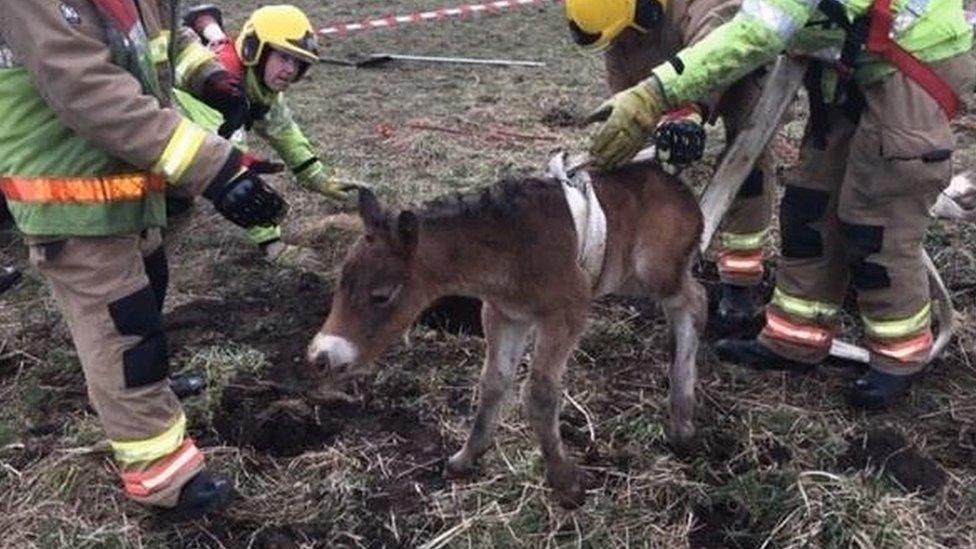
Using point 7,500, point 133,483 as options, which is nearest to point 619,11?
point 133,483

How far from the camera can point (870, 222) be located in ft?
14.3

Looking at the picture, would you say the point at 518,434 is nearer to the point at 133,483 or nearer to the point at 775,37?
the point at 133,483

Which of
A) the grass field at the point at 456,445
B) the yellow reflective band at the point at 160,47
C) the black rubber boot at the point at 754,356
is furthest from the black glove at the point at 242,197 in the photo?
the black rubber boot at the point at 754,356

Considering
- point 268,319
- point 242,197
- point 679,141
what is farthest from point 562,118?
point 242,197

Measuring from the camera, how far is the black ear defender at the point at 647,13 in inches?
185

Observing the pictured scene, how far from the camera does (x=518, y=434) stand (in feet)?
14.2

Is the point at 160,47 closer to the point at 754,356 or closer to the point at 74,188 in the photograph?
the point at 74,188

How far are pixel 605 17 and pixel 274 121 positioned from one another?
2698 mm

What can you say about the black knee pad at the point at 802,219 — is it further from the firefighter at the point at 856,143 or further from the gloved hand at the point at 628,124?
the gloved hand at the point at 628,124

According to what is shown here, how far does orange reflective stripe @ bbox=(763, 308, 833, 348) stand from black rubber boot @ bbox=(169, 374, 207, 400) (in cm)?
261

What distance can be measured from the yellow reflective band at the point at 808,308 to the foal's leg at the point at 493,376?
4.82 feet

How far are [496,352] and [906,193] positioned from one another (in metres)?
1.82

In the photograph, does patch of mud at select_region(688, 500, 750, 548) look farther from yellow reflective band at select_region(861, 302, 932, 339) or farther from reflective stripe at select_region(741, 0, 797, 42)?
reflective stripe at select_region(741, 0, 797, 42)

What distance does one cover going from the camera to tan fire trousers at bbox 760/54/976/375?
421cm
